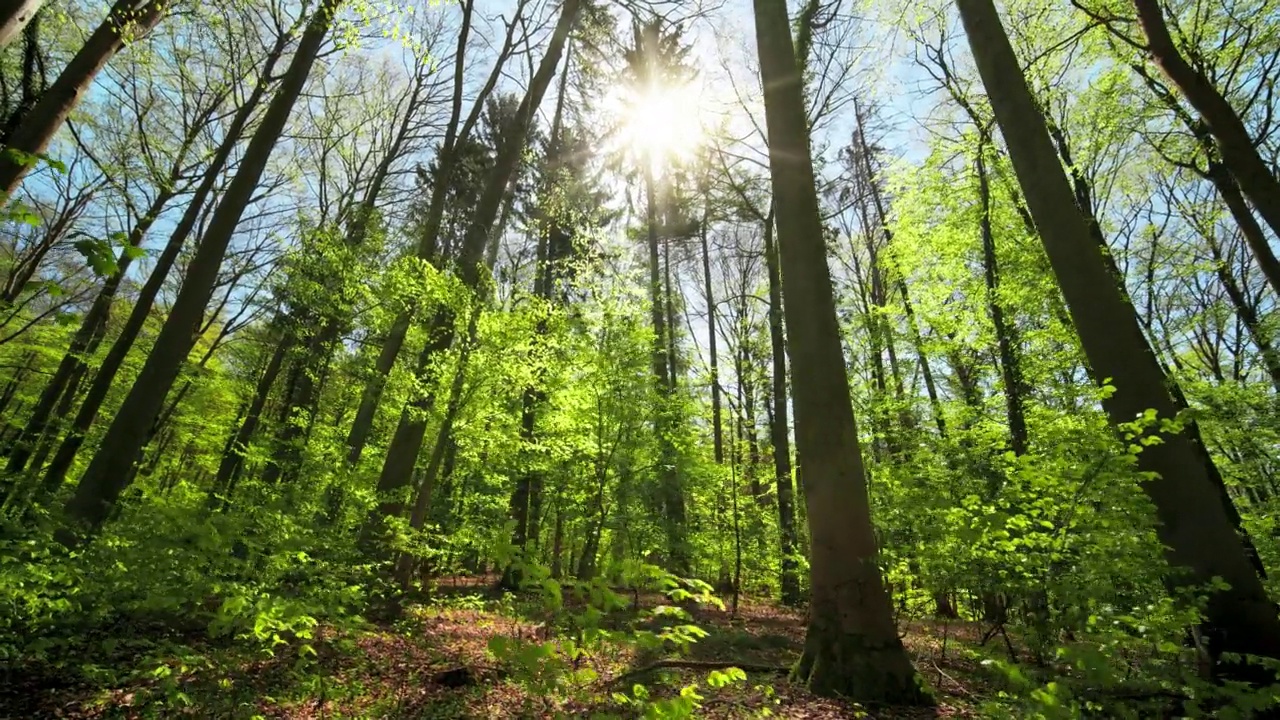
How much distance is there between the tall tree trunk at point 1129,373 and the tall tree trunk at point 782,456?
6.11 m

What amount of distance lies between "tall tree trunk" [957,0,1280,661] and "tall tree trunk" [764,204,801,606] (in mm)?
6113

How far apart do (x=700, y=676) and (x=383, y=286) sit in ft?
23.0

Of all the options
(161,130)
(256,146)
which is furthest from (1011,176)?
(161,130)

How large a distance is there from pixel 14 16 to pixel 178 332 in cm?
430

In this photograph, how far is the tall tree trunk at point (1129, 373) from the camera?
382 centimetres

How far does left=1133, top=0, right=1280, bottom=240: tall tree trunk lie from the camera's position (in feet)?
18.2

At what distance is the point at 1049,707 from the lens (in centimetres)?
Answer: 210

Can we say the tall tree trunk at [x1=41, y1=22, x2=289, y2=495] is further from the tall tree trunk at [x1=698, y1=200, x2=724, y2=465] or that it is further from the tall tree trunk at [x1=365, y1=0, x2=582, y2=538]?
the tall tree trunk at [x1=698, y1=200, x2=724, y2=465]

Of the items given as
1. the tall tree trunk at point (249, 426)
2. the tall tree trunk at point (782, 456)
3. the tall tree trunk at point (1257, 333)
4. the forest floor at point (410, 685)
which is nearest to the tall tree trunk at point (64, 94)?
the forest floor at point (410, 685)

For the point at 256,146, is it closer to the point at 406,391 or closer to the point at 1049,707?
the point at 406,391

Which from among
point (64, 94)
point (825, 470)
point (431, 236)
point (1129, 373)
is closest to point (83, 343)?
point (431, 236)

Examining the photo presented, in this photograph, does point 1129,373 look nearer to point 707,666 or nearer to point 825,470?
point 825,470

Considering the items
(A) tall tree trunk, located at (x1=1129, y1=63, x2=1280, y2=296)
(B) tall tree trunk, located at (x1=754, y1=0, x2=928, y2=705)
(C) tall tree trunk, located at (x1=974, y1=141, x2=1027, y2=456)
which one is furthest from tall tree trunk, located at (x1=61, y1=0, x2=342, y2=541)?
(A) tall tree trunk, located at (x1=1129, y1=63, x2=1280, y2=296)

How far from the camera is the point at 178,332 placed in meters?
6.20
